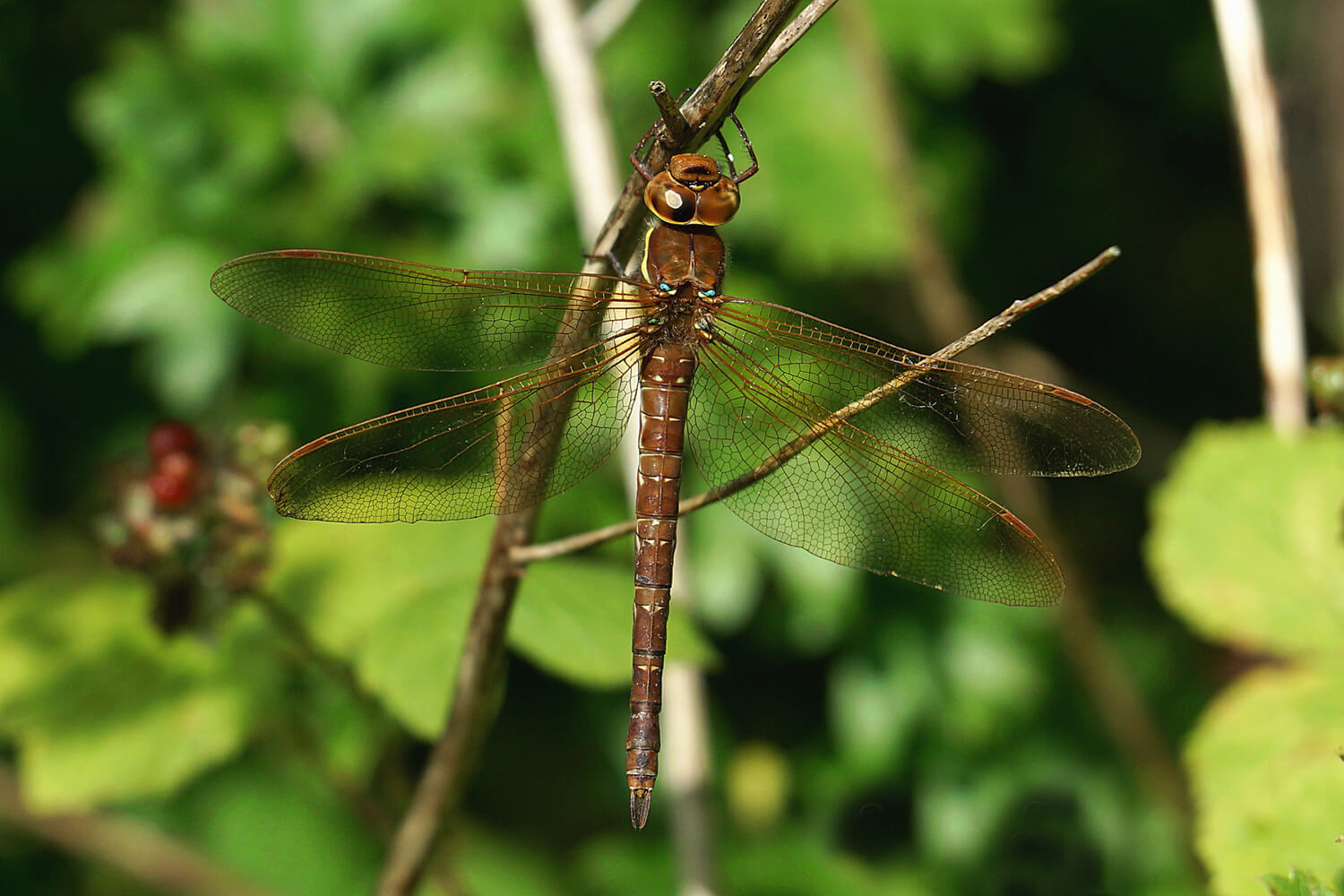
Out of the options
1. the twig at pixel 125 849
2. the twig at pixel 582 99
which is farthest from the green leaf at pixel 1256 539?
the twig at pixel 125 849

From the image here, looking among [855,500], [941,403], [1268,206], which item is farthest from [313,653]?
[1268,206]

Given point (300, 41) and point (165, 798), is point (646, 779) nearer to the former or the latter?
point (165, 798)

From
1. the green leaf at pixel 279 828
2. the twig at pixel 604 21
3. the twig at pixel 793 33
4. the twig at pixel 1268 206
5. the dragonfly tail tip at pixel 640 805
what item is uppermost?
the twig at pixel 604 21

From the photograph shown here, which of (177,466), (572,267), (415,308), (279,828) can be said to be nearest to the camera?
(415,308)

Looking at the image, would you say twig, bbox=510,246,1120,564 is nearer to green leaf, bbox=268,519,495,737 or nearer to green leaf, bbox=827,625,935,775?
green leaf, bbox=268,519,495,737

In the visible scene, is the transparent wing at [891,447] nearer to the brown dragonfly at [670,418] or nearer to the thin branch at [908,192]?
the brown dragonfly at [670,418]

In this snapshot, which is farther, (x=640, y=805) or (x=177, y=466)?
(x=177, y=466)

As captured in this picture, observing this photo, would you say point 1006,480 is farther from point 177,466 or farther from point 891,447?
point 177,466
